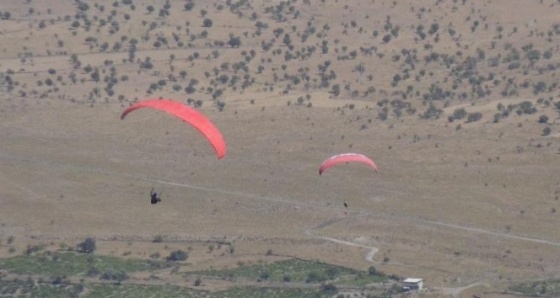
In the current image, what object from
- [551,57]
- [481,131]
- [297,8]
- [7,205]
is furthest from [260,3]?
[7,205]

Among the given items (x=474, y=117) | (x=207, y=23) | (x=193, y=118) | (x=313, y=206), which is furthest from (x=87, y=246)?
(x=207, y=23)

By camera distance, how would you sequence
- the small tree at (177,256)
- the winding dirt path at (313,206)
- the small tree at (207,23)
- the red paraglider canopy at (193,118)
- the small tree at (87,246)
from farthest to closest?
1. the small tree at (207,23)
2. the winding dirt path at (313,206)
3. the small tree at (87,246)
4. the small tree at (177,256)
5. the red paraglider canopy at (193,118)

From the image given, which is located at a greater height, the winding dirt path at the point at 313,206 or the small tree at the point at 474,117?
the small tree at the point at 474,117

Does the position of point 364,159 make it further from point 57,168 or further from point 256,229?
point 57,168

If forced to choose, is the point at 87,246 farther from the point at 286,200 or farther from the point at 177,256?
the point at 286,200

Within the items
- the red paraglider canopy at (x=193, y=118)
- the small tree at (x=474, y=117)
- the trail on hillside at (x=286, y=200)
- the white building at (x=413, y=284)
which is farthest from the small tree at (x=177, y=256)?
the small tree at (x=474, y=117)

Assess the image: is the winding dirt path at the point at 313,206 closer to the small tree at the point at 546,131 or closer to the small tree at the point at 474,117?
the small tree at the point at 546,131

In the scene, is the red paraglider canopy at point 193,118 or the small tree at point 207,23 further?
the small tree at point 207,23

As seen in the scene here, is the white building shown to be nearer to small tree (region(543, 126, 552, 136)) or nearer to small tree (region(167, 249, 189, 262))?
small tree (region(167, 249, 189, 262))
